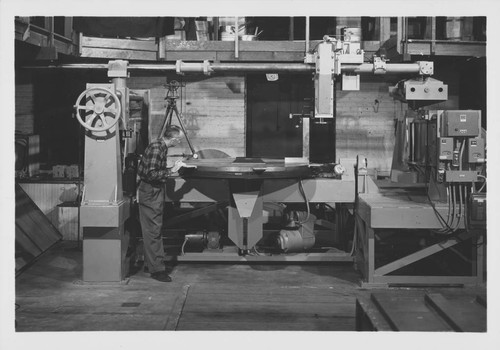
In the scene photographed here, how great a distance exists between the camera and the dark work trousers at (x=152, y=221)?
6898 mm

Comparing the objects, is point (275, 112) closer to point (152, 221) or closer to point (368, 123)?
point (368, 123)

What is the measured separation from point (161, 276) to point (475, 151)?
370cm

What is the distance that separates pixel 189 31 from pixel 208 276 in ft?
16.8

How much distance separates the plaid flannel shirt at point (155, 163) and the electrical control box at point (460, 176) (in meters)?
3.05

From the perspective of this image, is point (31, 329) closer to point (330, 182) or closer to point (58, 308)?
point (58, 308)

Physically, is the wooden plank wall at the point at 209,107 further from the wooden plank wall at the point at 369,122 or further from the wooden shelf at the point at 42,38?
the wooden plank wall at the point at 369,122

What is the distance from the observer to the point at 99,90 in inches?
258

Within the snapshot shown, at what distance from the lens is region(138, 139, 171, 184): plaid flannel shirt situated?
677 centimetres

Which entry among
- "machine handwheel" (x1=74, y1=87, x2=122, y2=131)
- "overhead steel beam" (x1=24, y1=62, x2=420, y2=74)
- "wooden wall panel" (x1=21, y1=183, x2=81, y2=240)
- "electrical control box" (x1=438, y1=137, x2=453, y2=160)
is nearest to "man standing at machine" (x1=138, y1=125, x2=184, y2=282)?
"machine handwheel" (x1=74, y1=87, x2=122, y2=131)

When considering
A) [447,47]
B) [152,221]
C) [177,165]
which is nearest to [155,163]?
[177,165]

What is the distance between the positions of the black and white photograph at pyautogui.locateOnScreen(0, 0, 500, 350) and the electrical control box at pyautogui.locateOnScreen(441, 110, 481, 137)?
16 millimetres

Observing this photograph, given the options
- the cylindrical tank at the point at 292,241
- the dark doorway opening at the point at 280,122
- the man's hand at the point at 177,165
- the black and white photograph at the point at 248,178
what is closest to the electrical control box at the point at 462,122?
the black and white photograph at the point at 248,178

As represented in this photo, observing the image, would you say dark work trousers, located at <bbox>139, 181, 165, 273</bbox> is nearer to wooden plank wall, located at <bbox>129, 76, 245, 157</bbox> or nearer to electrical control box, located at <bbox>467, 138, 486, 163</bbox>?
electrical control box, located at <bbox>467, 138, 486, 163</bbox>

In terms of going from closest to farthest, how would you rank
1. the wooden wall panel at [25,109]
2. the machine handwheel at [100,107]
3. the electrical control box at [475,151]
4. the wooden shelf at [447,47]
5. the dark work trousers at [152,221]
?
1. the electrical control box at [475,151]
2. the machine handwheel at [100,107]
3. the dark work trousers at [152,221]
4. the wooden shelf at [447,47]
5. the wooden wall panel at [25,109]
